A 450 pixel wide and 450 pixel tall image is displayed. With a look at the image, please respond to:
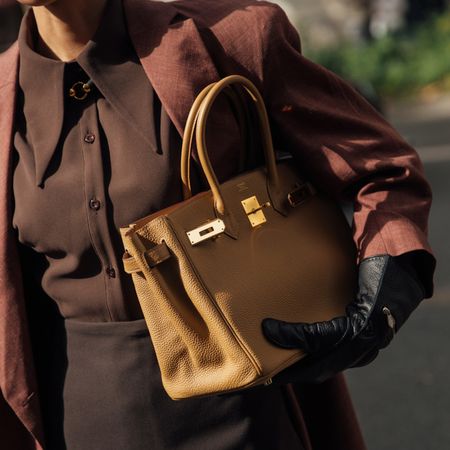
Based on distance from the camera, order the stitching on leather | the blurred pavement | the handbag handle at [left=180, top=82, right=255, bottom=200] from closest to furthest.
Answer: the stitching on leather
the handbag handle at [left=180, top=82, right=255, bottom=200]
the blurred pavement

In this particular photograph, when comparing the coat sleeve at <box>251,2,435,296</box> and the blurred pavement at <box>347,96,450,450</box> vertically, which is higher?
the coat sleeve at <box>251,2,435,296</box>

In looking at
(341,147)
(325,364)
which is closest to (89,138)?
(341,147)

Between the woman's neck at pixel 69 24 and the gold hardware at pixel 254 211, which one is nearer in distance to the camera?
the gold hardware at pixel 254 211

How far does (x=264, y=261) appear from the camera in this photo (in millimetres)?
2064

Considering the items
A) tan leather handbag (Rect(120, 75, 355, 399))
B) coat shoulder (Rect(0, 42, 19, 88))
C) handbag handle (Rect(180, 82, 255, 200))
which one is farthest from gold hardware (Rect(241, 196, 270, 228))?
coat shoulder (Rect(0, 42, 19, 88))

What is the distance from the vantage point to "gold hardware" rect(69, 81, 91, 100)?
7.42 ft

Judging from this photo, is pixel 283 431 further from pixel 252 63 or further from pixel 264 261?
pixel 252 63

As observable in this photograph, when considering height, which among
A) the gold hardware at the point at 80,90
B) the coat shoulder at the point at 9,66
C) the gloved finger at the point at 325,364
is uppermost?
the coat shoulder at the point at 9,66

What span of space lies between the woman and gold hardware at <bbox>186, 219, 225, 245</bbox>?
0.52 ft

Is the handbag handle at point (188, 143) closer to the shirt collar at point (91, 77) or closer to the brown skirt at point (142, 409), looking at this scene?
the shirt collar at point (91, 77)

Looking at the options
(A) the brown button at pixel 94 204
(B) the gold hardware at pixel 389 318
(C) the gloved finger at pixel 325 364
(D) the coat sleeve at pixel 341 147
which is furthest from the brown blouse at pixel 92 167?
(B) the gold hardware at pixel 389 318

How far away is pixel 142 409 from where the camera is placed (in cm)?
221

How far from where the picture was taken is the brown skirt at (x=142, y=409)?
86.5 inches

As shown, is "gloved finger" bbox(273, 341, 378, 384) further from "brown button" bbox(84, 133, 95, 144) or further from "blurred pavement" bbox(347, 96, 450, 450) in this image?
"blurred pavement" bbox(347, 96, 450, 450)
